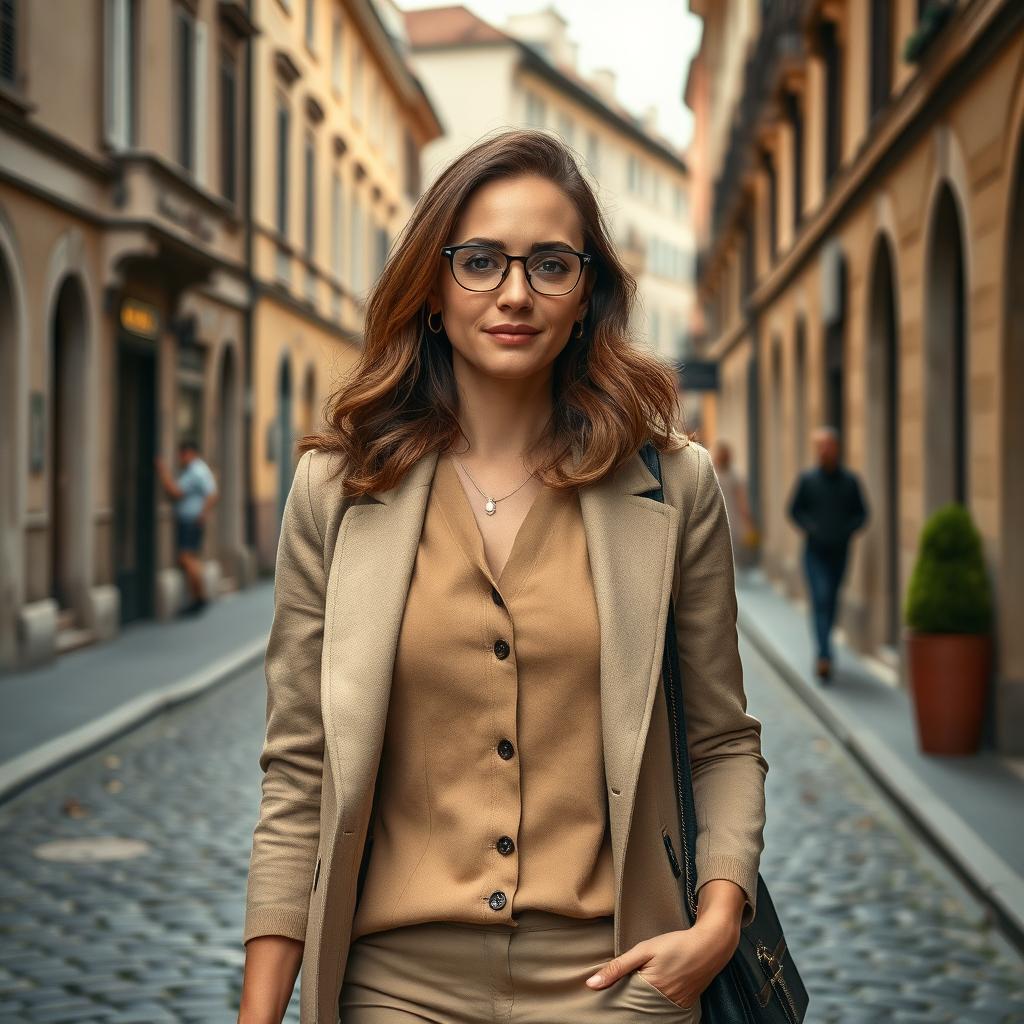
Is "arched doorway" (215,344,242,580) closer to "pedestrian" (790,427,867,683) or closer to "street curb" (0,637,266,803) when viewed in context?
"street curb" (0,637,266,803)

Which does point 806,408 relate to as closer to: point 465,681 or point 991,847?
point 991,847

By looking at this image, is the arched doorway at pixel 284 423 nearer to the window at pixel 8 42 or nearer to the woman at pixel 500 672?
the window at pixel 8 42

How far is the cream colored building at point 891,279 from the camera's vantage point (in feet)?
30.9

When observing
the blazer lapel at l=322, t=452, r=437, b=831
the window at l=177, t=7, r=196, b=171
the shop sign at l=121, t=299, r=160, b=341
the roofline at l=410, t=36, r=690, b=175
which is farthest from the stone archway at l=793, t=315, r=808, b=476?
the roofline at l=410, t=36, r=690, b=175

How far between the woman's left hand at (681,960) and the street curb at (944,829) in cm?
392

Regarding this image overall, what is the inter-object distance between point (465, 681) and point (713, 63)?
4372 cm

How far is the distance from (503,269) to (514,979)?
3.00ft

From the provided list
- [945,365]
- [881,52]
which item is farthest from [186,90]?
[945,365]

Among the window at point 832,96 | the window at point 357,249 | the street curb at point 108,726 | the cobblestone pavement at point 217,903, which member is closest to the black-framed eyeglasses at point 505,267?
the cobblestone pavement at point 217,903

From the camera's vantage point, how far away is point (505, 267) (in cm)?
223

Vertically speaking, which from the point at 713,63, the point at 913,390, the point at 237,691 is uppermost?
the point at 713,63

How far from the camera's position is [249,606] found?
67.7ft

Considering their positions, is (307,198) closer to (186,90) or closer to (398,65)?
(186,90)

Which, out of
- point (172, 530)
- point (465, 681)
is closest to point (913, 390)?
point (172, 530)
